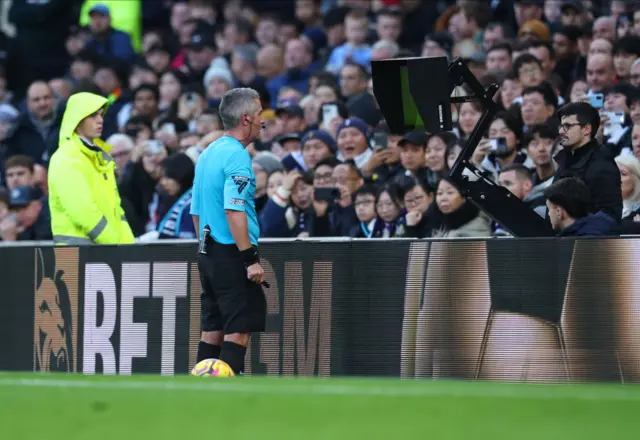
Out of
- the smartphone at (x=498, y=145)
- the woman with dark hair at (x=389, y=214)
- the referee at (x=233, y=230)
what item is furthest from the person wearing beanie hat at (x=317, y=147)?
the referee at (x=233, y=230)

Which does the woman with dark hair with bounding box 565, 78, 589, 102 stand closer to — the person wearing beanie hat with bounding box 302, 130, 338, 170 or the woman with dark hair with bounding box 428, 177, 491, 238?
the woman with dark hair with bounding box 428, 177, 491, 238

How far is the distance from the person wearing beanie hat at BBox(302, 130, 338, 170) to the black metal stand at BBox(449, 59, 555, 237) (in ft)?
10.3

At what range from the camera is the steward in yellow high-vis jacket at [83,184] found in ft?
35.3

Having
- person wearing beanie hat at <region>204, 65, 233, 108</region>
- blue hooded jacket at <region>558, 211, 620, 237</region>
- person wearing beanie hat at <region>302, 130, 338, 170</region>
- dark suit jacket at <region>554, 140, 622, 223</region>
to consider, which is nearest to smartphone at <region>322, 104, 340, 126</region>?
person wearing beanie hat at <region>302, 130, 338, 170</region>

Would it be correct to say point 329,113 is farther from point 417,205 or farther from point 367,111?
point 417,205

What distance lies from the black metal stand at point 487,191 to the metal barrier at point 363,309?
0.37 m

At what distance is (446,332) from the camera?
9.52 metres

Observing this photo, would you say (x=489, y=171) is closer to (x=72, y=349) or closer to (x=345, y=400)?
(x=72, y=349)

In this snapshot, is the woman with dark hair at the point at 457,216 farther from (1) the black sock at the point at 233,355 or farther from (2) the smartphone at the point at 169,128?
(2) the smartphone at the point at 169,128

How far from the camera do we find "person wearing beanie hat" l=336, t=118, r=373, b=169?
1276 centimetres

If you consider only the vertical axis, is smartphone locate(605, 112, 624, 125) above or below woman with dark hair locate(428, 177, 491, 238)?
above

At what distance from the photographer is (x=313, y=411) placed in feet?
19.4

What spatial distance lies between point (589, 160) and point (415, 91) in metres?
1.38

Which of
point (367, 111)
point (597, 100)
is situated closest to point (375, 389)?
point (597, 100)
